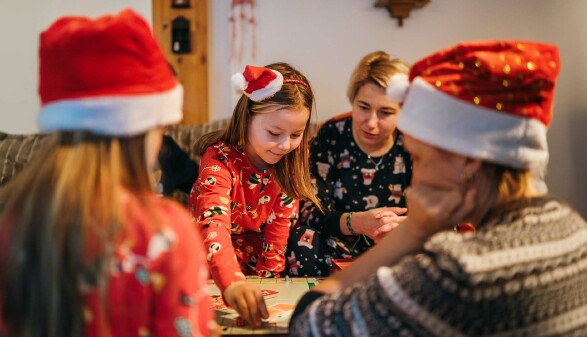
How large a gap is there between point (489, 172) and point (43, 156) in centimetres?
71

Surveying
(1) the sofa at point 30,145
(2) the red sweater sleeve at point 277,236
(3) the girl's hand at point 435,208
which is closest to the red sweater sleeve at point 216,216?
(2) the red sweater sleeve at point 277,236

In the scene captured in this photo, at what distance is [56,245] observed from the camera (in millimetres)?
758

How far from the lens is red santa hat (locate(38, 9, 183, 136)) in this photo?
2.67 ft

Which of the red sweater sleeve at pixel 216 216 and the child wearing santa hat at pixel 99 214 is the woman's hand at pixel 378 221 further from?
the child wearing santa hat at pixel 99 214

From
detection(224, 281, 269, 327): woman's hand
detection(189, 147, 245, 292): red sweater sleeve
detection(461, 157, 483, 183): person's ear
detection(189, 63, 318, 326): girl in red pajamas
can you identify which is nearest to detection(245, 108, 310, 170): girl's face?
detection(189, 63, 318, 326): girl in red pajamas

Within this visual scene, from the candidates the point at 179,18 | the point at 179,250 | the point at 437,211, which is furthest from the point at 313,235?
the point at 179,18

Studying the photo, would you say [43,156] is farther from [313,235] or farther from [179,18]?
[179,18]

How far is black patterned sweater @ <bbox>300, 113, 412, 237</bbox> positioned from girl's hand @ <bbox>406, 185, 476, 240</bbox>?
100 centimetres

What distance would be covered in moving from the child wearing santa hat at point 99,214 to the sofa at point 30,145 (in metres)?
1.56

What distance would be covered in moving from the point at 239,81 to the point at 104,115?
0.81 m

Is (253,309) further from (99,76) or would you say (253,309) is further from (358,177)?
(358,177)

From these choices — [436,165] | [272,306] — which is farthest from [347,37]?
[436,165]

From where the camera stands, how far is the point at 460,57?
92cm

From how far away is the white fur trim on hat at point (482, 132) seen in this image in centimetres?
88
